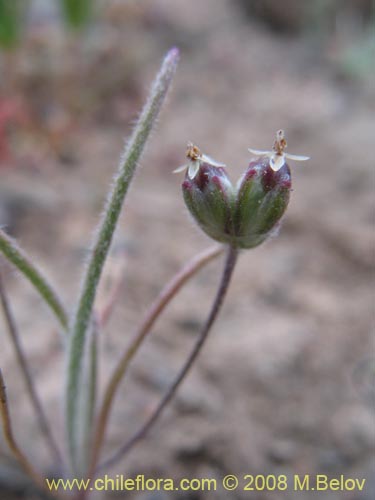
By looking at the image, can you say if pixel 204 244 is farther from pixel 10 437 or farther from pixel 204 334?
pixel 10 437

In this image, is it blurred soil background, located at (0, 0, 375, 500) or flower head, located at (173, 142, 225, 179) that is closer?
flower head, located at (173, 142, 225, 179)

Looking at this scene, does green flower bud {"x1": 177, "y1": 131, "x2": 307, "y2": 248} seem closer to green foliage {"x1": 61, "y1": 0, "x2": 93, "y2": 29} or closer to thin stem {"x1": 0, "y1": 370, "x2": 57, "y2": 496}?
thin stem {"x1": 0, "y1": 370, "x2": 57, "y2": 496}

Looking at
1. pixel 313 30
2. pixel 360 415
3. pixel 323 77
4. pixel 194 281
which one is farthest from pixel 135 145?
pixel 313 30

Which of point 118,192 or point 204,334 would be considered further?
point 204,334

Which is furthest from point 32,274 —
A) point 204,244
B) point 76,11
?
point 76,11

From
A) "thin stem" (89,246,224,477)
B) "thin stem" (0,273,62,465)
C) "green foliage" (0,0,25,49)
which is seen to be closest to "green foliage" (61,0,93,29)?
"green foliage" (0,0,25,49)
